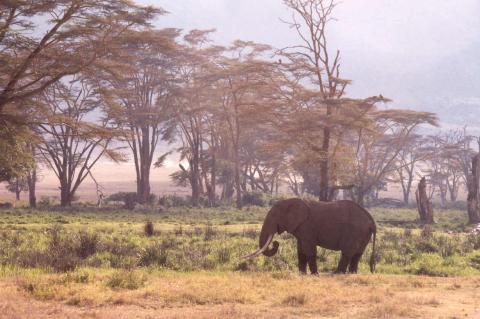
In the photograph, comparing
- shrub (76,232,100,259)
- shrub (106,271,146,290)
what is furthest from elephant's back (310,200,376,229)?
shrub (76,232,100,259)

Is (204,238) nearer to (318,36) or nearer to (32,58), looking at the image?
(32,58)

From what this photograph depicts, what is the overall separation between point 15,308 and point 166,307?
1.98 meters

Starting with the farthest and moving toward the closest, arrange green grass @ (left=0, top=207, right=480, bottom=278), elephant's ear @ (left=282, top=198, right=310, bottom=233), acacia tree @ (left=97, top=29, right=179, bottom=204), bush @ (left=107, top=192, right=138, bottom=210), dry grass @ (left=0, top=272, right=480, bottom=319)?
1. acacia tree @ (left=97, top=29, right=179, bottom=204)
2. bush @ (left=107, top=192, right=138, bottom=210)
3. elephant's ear @ (left=282, top=198, right=310, bottom=233)
4. green grass @ (left=0, top=207, right=480, bottom=278)
5. dry grass @ (left=0, top=272, right=480, bottom=319)

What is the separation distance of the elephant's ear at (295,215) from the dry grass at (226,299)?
216 cm

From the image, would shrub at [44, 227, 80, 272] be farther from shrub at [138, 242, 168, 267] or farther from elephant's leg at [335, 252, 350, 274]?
elephant's leg at [335, 252, 350, 274]

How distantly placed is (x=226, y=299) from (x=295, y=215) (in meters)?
4.21

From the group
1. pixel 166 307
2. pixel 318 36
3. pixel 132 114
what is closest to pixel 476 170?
pixel 318 36

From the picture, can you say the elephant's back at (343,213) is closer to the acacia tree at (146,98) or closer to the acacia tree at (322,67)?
the acacia tree at (322,67)

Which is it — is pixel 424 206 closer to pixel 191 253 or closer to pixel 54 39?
pixel 191 253

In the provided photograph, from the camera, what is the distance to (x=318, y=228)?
12992mm

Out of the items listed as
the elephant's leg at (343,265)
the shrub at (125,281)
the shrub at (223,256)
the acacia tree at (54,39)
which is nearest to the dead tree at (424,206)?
the acacia tree at (54,39)

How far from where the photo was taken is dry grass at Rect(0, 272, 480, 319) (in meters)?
8.05

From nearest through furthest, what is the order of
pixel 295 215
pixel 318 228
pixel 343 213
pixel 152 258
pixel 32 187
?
pixel 295 215
pixel 318 228
pixel 343 213
pixel 152 258
pixel 32 187

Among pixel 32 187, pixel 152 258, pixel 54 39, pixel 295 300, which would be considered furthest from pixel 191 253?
pixel 32 187
